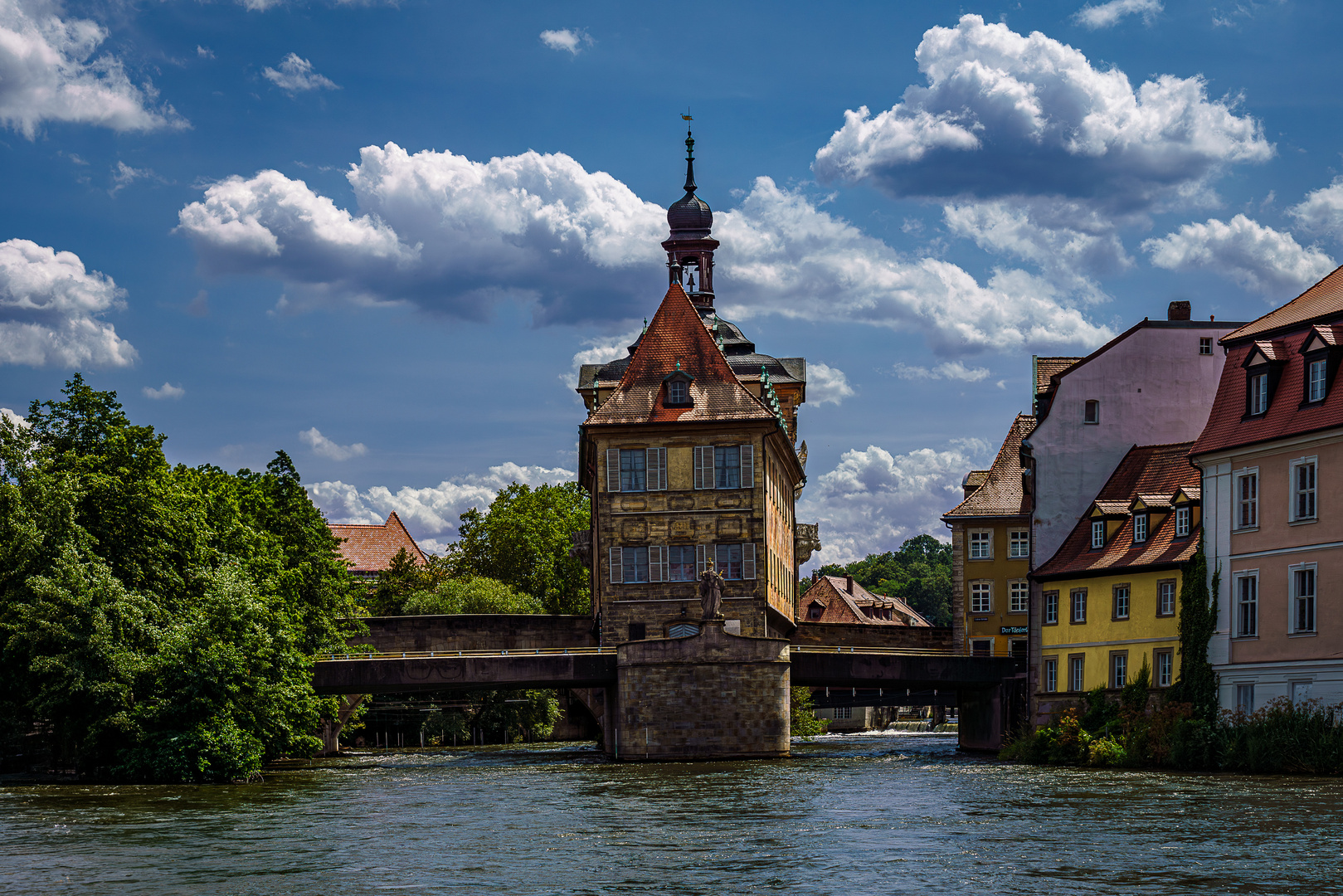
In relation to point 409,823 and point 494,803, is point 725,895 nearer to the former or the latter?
point 409,823

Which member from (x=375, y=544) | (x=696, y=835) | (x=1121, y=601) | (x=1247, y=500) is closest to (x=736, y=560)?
(x=1121, y=601)

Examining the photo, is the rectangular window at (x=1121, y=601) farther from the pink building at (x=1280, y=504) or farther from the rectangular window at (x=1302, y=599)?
the rectangular window at (x=1302, y=599)

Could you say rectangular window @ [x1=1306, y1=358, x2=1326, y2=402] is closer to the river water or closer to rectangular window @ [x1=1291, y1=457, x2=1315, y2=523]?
rectangular window @ [x1=1291, y1=457, x2=1315, y2=523]

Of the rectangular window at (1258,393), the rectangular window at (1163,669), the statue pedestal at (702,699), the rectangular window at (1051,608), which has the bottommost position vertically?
the statue pedestal at (702,699)

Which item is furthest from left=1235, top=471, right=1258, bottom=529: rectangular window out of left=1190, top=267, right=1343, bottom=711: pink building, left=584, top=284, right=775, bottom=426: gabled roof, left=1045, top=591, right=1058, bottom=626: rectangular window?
left=584, top=284, right=775, bottom=426: gabled roof

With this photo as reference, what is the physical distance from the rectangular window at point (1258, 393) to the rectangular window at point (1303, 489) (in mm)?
2086

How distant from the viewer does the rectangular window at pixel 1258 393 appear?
143ft

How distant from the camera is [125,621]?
43750mm

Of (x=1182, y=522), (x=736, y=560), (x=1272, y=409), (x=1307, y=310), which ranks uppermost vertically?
(x=1307, y=310)

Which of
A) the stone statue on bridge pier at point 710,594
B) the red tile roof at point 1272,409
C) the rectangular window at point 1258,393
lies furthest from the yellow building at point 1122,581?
the stone statue on bridge pier at point 710,594

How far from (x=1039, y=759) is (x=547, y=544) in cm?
5385

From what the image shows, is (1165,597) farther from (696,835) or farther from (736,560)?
(696,835)

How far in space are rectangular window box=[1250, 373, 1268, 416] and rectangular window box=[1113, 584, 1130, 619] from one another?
8.52 meters

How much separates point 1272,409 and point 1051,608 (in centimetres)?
1336
